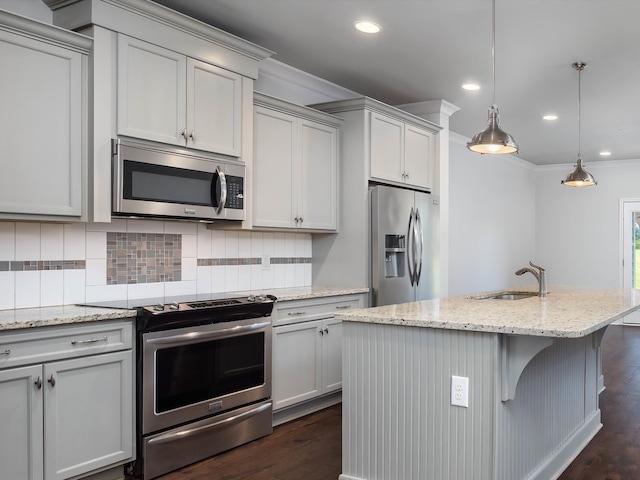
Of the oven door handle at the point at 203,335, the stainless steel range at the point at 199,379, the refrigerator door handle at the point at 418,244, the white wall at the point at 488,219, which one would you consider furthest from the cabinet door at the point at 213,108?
the white wall at the point at 488,219

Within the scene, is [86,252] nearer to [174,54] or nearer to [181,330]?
[181,330]

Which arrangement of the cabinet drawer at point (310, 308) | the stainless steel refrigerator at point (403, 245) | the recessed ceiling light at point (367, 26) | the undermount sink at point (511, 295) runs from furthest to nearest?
the stainless steel refrigerator at point (403, 245) < the undermount sink at point (511, 295) < the cabinet drawer at point (310, 308) < the recessed ceiling light at point (367, 26)

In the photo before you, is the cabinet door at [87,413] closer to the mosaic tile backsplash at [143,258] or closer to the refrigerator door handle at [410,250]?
the mosaic tile backsplash at [143,258]

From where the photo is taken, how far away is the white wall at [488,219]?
7.11 meters

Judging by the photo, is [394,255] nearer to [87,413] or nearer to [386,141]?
[386,141]

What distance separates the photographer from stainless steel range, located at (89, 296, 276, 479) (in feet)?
9.09

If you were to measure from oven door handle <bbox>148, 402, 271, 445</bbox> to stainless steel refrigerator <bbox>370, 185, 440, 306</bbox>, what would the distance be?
138 centimetres

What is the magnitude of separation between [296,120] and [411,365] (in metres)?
2.29

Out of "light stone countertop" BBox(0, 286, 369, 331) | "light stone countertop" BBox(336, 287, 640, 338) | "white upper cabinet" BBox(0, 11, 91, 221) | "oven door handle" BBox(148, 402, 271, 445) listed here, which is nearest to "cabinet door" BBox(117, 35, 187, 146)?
"white upper cabinet" BBox(0, 11, 91, 221)

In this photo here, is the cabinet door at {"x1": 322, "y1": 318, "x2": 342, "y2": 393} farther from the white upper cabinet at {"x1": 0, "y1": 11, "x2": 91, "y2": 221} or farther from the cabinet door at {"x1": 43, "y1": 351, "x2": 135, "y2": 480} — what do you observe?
the white upper cabinet at {"x1": 0, "y1": 11, "x2": 91, "y2": 221}

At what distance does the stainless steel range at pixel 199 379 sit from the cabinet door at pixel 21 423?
482 mm

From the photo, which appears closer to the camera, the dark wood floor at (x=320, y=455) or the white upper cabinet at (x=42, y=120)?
the white upper cabinet at (x=42, y=120)

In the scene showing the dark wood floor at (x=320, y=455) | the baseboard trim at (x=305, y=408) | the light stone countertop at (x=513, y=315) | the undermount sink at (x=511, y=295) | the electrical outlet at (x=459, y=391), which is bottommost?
the dark wood floor at (x=320, y=455)

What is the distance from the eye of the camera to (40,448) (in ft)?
7.89
